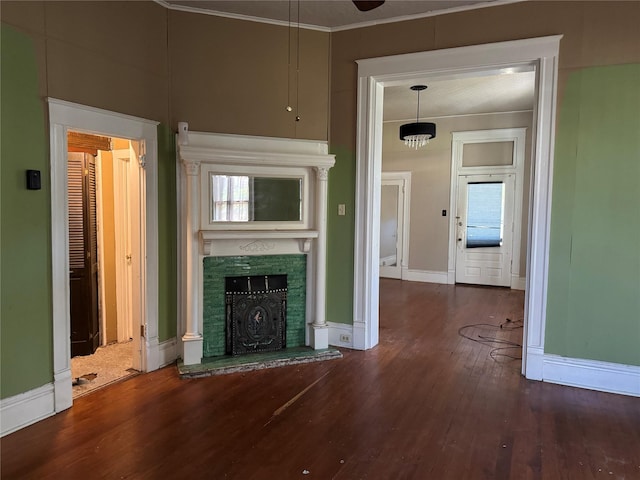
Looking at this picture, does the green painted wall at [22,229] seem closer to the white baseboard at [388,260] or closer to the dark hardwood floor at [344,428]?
the dark hardwood floor at [344,428]

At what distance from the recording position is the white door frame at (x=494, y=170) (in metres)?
7.24

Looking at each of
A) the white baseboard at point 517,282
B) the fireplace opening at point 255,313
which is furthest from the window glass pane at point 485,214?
the fireplace opening at point 255,313

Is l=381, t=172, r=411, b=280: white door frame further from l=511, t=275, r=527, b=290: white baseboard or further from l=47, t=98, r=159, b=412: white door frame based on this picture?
l=47, t=98, r=159, b=412: white door frame

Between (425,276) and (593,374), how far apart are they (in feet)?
15.4

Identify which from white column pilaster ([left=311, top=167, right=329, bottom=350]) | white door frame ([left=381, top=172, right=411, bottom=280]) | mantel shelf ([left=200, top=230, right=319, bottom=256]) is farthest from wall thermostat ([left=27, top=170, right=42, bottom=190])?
white door frame ([left=381, top=172, right=411, bottom=280])

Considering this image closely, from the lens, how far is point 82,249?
4.03 metres

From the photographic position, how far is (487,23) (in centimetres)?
357

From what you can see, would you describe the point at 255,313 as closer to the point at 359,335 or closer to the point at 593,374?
the point at 359,335

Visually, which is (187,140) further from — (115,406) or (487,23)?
(487,23)

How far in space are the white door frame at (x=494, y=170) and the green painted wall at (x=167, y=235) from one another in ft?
17.7

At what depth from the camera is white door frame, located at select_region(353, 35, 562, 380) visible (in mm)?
3396

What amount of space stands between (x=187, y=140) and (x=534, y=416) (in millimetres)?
3324

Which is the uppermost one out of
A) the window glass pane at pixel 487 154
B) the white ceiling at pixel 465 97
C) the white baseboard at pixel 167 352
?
the white ceiling at pixel 465 97

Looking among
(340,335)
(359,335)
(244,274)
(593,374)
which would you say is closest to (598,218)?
(593,374)
